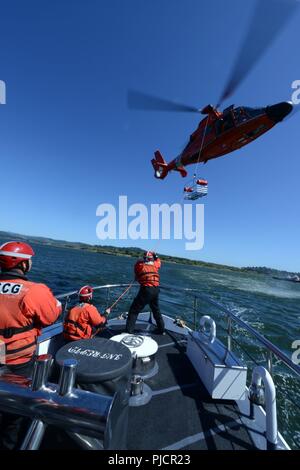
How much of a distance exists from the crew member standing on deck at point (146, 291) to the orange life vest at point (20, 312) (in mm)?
3423

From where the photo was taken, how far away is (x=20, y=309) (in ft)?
6.95

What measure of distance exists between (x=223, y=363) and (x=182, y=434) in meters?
1.07

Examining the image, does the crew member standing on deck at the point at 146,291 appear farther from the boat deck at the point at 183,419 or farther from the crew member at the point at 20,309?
the crew member at the point at 20,309

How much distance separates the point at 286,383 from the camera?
301 inches

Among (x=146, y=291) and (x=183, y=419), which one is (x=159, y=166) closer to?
(x=146, y=291)

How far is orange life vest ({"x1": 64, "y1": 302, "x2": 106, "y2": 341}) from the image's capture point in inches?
150

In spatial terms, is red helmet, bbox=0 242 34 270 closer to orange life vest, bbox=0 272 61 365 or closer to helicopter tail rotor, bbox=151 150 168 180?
orange life vest, bbox=0 272 61 365

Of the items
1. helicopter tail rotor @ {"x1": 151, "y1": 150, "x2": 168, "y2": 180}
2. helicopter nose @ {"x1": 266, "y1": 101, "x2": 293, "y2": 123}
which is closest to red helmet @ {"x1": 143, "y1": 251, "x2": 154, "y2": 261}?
helicopter nose @ {"x1": 266, "y1": 101, "x2": 293, "y2": 123}

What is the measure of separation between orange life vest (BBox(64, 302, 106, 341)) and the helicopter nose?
459 inches

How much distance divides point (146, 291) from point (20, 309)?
3.72 metres

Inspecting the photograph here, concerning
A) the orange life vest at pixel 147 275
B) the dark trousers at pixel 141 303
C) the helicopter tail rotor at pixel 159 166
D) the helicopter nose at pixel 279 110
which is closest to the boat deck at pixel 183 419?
the dark trousers at pixel 141 303

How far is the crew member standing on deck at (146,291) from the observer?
5.56m
